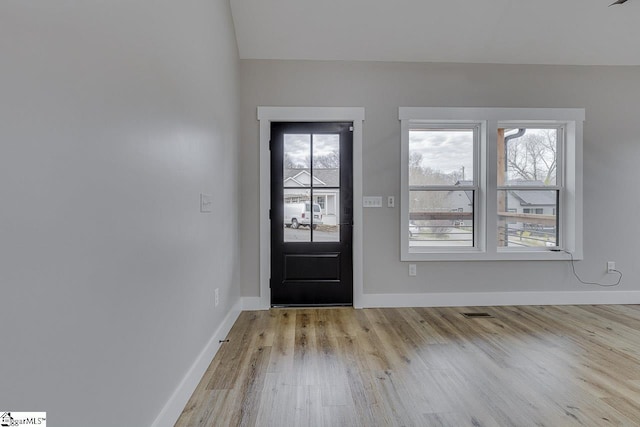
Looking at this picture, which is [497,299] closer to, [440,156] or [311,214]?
[440,156]

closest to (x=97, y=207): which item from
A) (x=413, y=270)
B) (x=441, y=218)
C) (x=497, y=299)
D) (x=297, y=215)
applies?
(x=297, y=215)

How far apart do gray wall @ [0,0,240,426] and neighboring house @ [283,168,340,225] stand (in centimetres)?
149

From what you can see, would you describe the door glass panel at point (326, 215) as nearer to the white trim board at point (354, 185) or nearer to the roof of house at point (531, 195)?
the white trim board at point (354, 185)

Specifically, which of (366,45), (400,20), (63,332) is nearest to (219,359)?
(63,332)

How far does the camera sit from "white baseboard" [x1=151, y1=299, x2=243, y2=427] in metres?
1.43

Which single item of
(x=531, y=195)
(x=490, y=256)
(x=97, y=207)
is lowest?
(x=490, y=256)

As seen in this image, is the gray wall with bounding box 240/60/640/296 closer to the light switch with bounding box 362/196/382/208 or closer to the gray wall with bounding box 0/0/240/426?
the light switch with bounding box 362/196/382/208

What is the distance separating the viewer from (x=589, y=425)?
1.51 m

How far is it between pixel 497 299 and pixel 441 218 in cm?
104

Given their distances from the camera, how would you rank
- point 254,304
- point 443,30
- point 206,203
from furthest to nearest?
point 254,304 < point 443,30 < point 206,203

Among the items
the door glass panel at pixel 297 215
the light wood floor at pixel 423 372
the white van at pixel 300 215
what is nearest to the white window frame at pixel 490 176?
the light wood floor at pixel 423 372

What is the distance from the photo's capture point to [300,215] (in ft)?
10.9

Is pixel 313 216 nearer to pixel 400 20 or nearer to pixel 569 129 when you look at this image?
pixel 400 20

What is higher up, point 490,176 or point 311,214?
point 490,176
